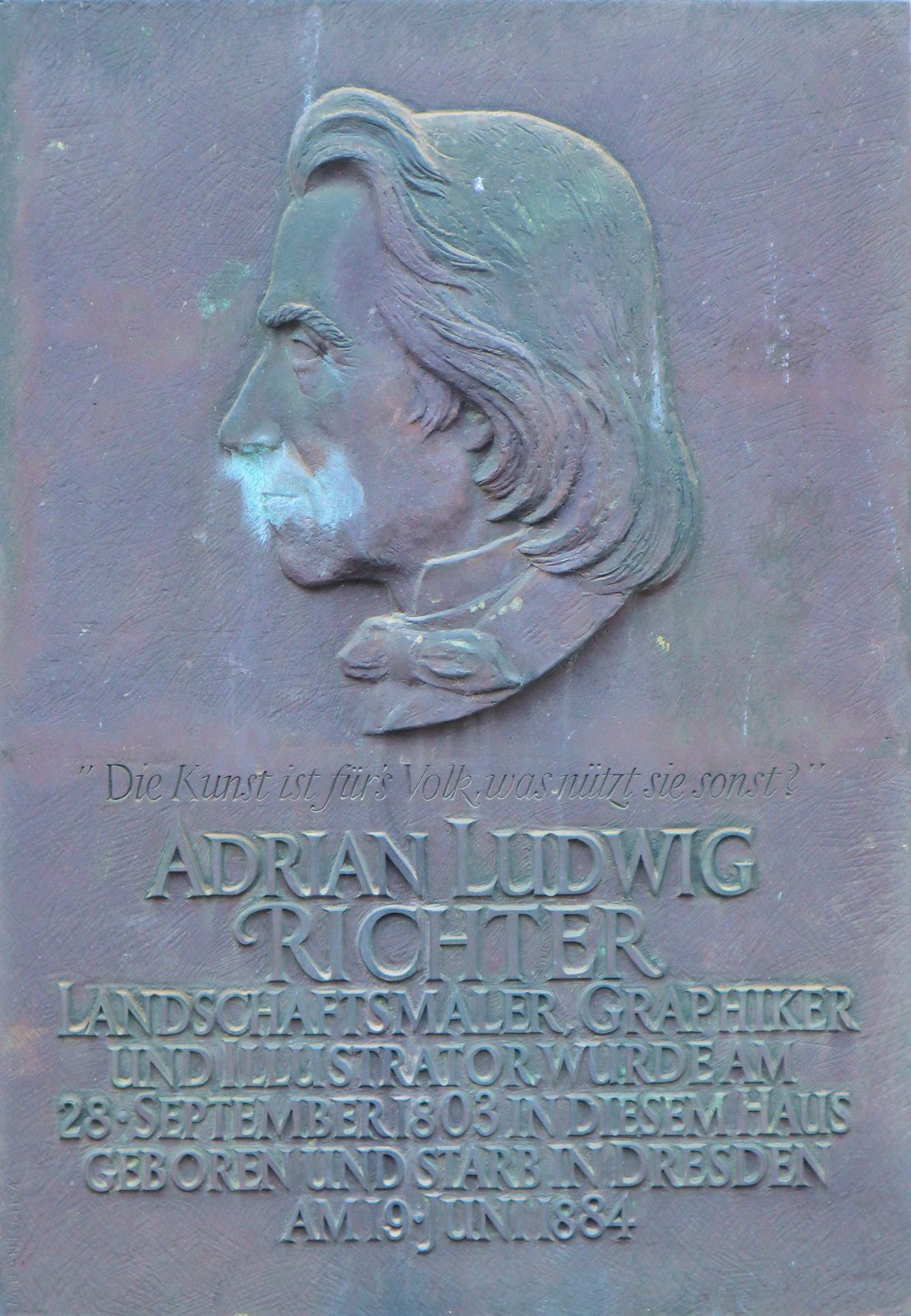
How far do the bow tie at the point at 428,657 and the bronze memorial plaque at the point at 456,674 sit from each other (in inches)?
0.6

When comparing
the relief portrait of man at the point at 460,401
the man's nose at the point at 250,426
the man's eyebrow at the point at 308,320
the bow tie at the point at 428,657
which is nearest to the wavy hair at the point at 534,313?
the relief portrait of man at the point at 460,401

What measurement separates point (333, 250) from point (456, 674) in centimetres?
115

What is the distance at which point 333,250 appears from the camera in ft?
13.7

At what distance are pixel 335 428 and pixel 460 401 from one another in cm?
34

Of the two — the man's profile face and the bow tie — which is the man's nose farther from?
the bow tie

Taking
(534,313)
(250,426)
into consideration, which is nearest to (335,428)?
(250,426)

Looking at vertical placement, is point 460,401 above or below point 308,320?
below

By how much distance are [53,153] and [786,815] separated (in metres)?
2.63

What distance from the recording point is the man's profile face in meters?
4.17

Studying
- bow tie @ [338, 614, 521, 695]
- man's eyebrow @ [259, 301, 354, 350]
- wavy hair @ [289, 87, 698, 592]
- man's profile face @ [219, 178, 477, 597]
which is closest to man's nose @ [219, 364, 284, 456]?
man's profile face @ [219, 178, 477, 597]

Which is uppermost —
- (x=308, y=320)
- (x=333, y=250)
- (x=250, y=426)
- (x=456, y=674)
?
(x=333, y=250)

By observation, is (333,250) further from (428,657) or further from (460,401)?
(428,657)

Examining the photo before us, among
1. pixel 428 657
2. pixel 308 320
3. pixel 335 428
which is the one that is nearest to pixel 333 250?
pixel 308 320

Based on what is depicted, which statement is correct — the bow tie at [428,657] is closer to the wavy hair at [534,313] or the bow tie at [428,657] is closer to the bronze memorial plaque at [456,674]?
the bronze memorial plaque at [456,674]
